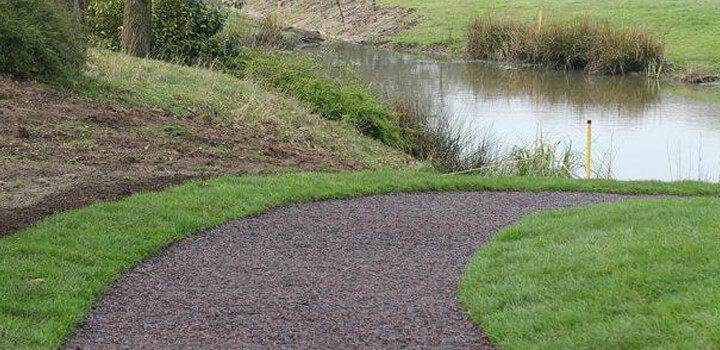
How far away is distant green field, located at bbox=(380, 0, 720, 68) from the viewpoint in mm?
39250

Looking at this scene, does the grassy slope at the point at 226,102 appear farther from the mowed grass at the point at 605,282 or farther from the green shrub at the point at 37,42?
the mowed grass at the point at 605,282

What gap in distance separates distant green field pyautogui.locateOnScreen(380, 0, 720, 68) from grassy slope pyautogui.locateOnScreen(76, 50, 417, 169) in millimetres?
20562

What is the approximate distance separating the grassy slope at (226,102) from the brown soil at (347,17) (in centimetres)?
2669

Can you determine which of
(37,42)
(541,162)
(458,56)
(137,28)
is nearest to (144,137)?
(37,42)

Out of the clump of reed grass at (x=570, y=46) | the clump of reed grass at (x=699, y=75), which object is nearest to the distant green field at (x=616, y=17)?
the clump of reed grass at (x=699, y=75)

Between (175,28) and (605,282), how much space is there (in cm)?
1898

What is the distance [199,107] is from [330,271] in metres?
8.97

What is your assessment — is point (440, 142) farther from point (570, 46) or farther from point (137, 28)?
point (570, 46)

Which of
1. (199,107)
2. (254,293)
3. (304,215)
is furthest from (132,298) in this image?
(199,107)

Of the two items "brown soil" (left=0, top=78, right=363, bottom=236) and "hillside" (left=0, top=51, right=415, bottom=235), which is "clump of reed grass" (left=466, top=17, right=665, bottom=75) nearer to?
"hillside" (left=0, top=51, right=415, bottom=235)

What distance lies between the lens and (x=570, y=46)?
1526 inches

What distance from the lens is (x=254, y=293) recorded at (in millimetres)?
A: 9266

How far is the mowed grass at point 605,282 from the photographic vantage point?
7477 millimetres

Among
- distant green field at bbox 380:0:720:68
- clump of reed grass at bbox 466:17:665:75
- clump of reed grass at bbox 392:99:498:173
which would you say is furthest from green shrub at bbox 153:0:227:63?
distant green field at bbox 380:0:720:68
